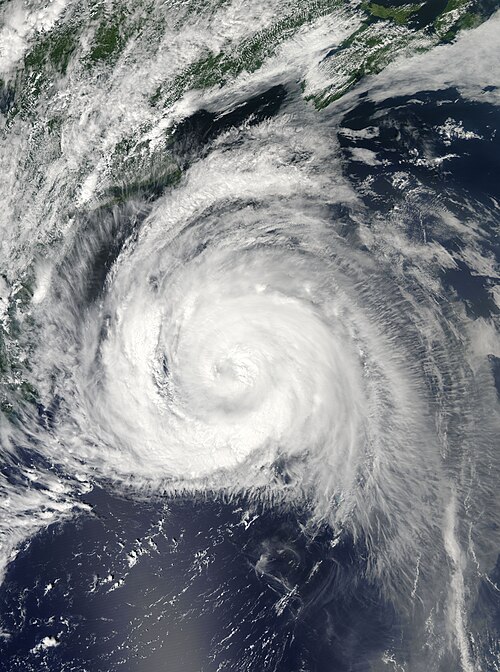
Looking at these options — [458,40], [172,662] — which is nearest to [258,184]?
[458,40]

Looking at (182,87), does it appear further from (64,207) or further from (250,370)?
(250,370)

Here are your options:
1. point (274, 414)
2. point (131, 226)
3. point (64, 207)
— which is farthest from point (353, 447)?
point (64, 207)

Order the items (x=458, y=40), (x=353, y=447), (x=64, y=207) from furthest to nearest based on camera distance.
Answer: (x=353, y=447) < (x=64, y=207) < (x=458, y=40)

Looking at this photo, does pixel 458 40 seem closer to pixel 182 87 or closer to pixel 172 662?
pixel 182 87

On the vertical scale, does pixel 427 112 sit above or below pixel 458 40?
below

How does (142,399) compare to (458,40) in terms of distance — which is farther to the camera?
(142,399)

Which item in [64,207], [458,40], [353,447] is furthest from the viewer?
[353,447]

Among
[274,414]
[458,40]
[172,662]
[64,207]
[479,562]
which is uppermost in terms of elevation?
[64,207]
